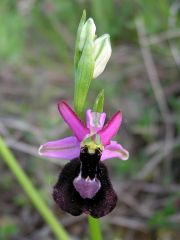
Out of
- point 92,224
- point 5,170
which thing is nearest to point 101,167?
point 92,224

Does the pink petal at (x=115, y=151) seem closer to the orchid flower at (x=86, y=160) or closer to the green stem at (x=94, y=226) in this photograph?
the orchid flower at (x=86, y=160)

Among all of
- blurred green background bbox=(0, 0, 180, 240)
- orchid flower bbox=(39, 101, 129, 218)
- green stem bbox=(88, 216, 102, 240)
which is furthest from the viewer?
blurred green background bbox=(0, 0, 180, 240)

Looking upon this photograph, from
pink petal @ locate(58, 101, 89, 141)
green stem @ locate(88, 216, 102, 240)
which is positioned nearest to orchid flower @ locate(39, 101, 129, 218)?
pink petal @ locate(58, 101, 89, 141)

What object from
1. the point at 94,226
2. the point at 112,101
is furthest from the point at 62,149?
the point at 112,101

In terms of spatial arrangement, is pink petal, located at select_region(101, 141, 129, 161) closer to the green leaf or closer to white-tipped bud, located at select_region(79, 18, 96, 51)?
the green leaf

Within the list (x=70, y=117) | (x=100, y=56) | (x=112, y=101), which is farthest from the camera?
(x=112, y=101)

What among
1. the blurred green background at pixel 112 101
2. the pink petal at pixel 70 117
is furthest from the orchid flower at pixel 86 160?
the blurred green background at pixel 112 101

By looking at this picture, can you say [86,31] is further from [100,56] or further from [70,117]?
[70,117]
